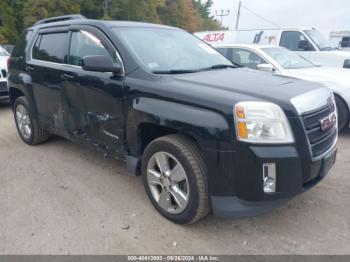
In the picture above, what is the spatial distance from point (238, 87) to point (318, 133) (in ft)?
2.51

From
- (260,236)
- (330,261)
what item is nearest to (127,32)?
(260,236)

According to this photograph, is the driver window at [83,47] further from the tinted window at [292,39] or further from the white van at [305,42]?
the tinted window at [292,39]

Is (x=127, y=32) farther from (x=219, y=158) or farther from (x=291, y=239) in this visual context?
(x=291, y=239)

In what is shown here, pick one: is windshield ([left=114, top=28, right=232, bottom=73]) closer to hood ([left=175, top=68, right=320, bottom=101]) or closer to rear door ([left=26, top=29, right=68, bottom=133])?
hood ([left=175, top=68, right=320, bottom=101])

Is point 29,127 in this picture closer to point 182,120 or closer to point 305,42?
point 182,120

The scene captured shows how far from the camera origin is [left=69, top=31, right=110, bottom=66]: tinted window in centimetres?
346

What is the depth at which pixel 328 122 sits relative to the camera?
284 centimetres

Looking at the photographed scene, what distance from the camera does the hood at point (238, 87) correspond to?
2.49 m

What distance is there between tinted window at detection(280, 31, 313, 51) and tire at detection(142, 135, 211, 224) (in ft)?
27.3

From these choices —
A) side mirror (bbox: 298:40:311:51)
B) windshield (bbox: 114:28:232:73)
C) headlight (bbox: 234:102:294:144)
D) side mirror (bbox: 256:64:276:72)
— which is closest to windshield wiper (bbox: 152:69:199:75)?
windshield (bbox: 114:28:232:73)

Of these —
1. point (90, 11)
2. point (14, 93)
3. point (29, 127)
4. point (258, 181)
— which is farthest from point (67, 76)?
point (90, 11)

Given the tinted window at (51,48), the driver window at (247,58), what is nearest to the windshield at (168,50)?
the tinted window at (51,48)

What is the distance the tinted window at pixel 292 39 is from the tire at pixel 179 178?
8.31 meters

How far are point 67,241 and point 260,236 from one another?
1668 millimetres
